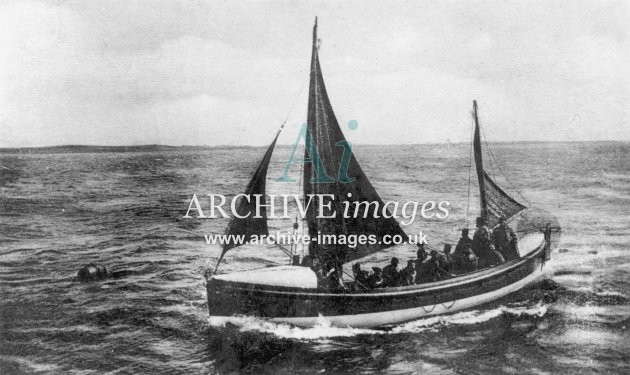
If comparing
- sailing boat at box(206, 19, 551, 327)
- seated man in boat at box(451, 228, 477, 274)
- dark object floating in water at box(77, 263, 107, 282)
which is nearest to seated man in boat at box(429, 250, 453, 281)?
sailing boat at box(206, 19, 551, 327)

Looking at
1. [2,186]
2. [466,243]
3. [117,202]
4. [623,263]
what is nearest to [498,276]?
[466,243]

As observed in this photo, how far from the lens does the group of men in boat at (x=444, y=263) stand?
48.6ft

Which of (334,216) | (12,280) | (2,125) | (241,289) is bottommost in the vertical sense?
(12,280)

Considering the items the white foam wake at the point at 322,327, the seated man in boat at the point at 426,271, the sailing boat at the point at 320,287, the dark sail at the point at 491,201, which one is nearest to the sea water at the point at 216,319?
the white foam wake at the point at 322,327

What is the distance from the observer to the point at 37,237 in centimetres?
2542

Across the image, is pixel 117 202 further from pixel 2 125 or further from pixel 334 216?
pixel 334 216

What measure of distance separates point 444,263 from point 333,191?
451 cm

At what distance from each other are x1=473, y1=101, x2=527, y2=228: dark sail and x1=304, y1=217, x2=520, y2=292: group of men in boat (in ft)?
1.53

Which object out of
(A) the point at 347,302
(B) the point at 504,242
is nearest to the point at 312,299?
(A) the point at 347,302

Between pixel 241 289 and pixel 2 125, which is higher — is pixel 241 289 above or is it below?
below

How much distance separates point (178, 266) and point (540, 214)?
76.8ft

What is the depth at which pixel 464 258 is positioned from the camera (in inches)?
649

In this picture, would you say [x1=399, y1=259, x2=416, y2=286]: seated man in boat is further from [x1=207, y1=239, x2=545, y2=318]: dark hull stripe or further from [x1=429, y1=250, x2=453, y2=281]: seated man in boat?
[x1=429, y1=250, x2=453, y2=281]: seated man in boat

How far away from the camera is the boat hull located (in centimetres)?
1394
